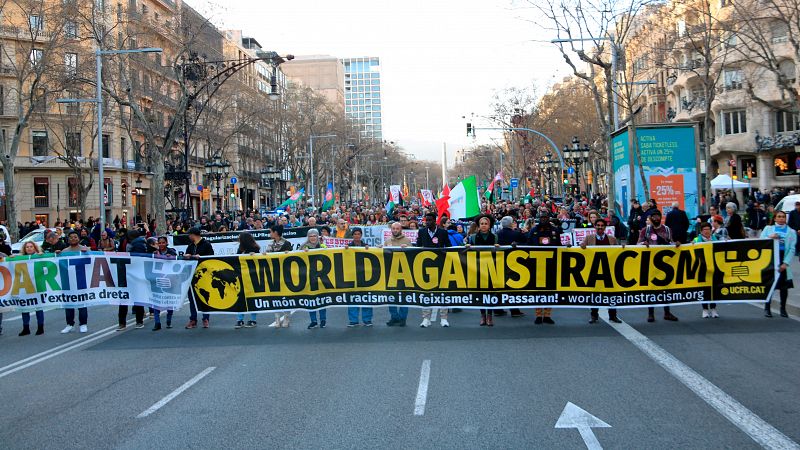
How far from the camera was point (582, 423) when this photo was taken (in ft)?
21.2

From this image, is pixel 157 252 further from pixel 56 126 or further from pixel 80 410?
pixel 56 126

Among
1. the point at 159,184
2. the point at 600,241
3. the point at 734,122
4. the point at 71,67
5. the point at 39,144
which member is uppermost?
the point at 71,67

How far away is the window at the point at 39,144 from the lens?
175 feet

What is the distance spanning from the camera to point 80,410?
7.46 m

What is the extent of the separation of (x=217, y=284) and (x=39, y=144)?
47.5 meters

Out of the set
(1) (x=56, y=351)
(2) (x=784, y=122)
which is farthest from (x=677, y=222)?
(2) (x=784, y=122)

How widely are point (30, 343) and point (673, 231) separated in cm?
1304

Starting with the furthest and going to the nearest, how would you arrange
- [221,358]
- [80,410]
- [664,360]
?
[221,358], [664,360], [80,410]

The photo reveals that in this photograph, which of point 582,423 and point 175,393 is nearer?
point 582,423

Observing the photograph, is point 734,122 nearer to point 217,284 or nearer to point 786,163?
point 786,163

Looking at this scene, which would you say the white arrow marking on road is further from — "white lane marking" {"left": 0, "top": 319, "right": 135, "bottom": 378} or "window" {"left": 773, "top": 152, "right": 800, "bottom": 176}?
"window" {"left": 773, "top": 152, "right": 800, "bottom": 176}

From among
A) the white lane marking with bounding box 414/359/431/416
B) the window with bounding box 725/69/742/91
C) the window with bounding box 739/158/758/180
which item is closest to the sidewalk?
the white lane marking with bounding box 414/359/431/416

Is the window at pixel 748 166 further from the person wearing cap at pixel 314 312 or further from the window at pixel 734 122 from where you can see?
the person wearing cap at pixel 314 312

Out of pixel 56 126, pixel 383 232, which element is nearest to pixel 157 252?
pixel 383 232
